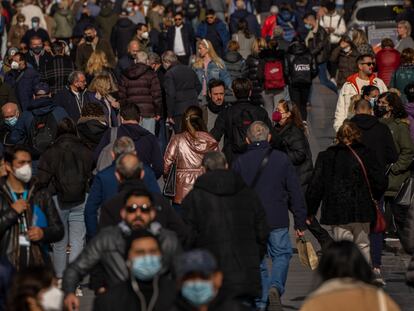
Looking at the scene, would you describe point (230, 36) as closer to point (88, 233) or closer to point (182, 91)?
point (182, 91)

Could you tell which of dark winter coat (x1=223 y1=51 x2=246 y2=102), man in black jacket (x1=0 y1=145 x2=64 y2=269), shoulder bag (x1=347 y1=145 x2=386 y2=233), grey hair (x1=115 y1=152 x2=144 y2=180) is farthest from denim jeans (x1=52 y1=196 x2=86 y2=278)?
dark winter coat (x1=223 y1=51 x2=246 y2=102)

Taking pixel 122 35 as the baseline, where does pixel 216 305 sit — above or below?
below

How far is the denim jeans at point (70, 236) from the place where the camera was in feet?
47.8

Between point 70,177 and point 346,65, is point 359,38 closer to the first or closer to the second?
point 346,65

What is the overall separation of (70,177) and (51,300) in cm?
583

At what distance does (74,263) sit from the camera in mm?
9938

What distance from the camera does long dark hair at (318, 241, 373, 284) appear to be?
327 inches

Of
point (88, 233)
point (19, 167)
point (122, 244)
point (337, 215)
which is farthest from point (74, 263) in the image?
point (337, 215)

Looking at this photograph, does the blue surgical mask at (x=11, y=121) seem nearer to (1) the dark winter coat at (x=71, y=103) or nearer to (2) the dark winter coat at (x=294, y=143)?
(1) the dark winter coat at (x=71, y=103)

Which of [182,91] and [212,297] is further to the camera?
[182,91]

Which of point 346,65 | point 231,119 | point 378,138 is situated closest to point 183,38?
point 346,65

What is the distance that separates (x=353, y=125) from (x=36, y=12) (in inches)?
830

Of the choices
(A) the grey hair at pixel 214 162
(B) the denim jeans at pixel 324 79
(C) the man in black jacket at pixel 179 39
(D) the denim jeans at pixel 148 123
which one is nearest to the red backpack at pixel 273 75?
(D) the denim jeans at pixel 148 123

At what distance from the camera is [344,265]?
8.31 meters
